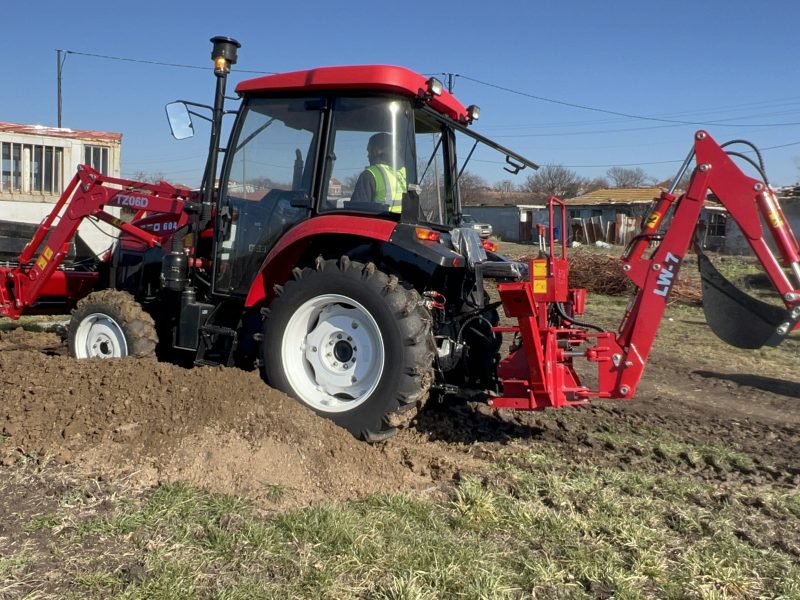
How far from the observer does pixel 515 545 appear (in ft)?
11.2

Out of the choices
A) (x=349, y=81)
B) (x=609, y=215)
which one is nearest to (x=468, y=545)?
(x=349, y=81)

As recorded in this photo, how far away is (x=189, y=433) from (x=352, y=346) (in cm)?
116

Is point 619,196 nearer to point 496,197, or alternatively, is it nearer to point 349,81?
point 496,197

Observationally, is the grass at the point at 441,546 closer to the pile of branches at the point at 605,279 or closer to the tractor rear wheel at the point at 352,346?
the tractor rear wheel at the point at 352,346

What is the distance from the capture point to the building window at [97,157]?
43.4 ft

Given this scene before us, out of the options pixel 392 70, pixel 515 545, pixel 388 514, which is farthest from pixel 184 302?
Answer: pixel 515 545

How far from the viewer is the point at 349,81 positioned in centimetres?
486

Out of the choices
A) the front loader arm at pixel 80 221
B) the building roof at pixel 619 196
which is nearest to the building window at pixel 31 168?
the front loader arm at pixel 80 221

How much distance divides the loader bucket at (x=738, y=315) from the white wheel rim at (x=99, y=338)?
442cm

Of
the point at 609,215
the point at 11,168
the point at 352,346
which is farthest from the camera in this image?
the point at 609,215

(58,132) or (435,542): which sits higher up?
(58,132)

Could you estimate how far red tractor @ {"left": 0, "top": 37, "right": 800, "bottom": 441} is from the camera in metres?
4.52

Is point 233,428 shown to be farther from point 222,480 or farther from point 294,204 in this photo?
point 294,204

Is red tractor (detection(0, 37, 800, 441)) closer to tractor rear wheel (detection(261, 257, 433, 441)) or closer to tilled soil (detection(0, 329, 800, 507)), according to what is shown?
tractor rear wheel (detection(261, 257, 433, 441))
